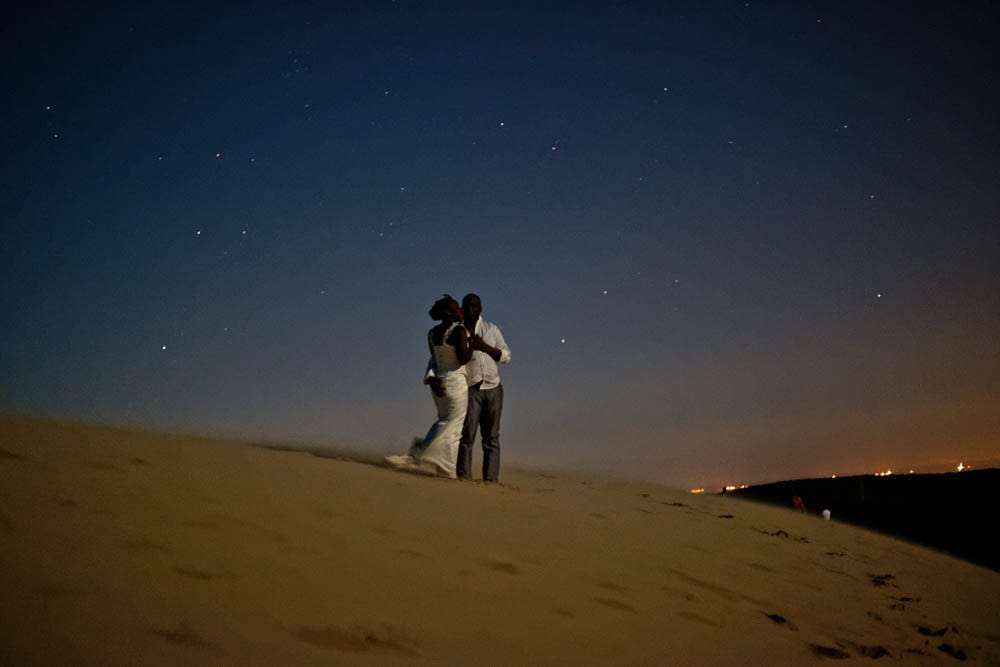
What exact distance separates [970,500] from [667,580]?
46.2ft

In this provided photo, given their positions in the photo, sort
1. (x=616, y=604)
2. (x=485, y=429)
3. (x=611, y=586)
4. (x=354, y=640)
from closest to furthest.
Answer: (x=354, y=640)
(x=616, y=604)
(x=611, y=586)
(x=485, y=429)

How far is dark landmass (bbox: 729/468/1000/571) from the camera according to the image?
11617 mm

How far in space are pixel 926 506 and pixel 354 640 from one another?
1607cm

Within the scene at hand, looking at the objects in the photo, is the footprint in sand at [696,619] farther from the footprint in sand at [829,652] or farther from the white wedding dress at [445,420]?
the white wedding dress at [445,420]

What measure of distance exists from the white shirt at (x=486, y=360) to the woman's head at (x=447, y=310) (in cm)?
42

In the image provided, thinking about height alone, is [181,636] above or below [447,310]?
below

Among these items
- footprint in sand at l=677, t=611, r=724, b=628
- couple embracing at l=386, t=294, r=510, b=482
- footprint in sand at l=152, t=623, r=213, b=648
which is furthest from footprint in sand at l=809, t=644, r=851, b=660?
couple embracing at l=386, t=294, r=510, b=482

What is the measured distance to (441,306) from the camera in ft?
19.4

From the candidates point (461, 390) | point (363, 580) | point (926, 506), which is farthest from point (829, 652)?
point (926, 506)

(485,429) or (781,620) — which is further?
(485,429)

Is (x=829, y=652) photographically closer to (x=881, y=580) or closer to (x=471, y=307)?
(x=881, y=580)

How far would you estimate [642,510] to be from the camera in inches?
223

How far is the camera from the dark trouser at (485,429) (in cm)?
623

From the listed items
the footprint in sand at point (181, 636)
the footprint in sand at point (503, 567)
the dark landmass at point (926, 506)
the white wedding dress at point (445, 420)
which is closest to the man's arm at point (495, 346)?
the white wedding dress at point (445, 420)
